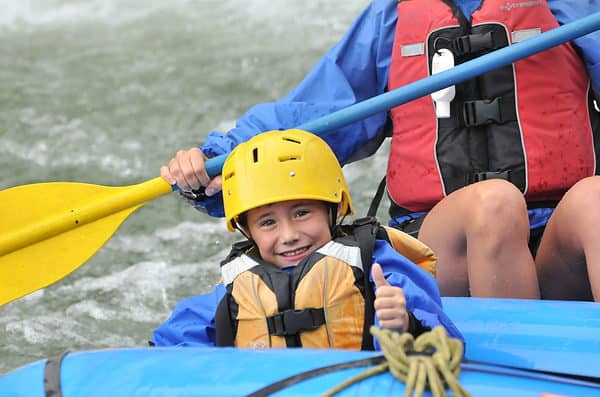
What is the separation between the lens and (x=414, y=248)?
82.1 inches

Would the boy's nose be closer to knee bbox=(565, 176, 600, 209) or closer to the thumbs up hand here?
the thumbs up hand

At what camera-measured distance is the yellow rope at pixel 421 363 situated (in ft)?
4.95

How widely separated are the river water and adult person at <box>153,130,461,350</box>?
1571 millimetres

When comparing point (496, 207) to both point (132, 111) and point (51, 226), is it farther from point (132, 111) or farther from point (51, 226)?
point (132, 111)

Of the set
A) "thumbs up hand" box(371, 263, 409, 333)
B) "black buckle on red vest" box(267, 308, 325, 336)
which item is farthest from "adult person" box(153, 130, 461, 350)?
"thumbs up hand" box(371, 263, 409, 333)

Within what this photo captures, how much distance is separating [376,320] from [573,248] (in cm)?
57

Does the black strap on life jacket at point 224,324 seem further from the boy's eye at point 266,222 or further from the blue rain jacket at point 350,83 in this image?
the blue rain jacket at point 350,83

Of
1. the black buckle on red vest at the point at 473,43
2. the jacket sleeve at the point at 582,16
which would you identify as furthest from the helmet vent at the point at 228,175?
the jacket sleeve at the point at 582,16

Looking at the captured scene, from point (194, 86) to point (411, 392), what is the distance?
4692mm

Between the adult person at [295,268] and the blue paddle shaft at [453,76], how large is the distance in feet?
1.44

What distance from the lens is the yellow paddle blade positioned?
2785mm

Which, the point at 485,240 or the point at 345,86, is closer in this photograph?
the point at 485,240

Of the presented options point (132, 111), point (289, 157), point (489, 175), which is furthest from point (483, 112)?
point (132, 111)

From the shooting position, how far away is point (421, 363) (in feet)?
5.00
